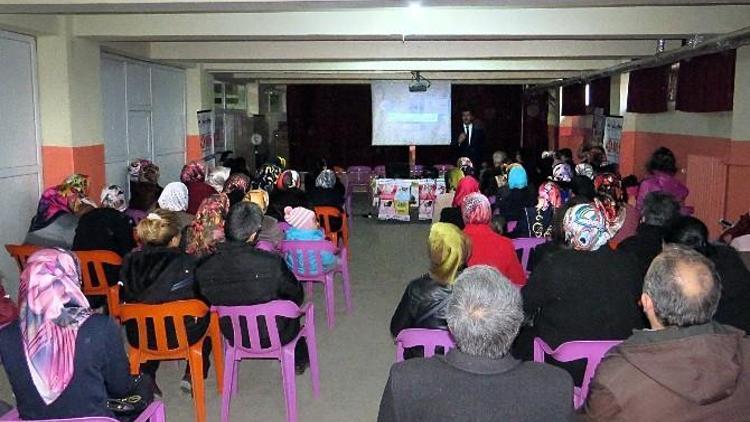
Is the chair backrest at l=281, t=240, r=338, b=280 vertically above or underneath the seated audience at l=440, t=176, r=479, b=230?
underneath

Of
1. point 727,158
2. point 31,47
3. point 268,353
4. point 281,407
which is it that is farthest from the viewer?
point 727,158

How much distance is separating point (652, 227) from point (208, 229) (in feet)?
8.32

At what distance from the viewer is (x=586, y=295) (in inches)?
115

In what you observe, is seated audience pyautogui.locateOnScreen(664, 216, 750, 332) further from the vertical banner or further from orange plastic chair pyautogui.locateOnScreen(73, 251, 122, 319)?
the vertical banner

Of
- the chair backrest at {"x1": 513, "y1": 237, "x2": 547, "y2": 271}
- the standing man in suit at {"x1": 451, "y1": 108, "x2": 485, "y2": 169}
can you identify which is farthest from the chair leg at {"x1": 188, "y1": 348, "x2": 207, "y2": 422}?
the standing man in suit at {"x1": 451, "y1": 108, "x2": 485, "y2": 169}

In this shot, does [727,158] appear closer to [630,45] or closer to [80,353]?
[630,45]

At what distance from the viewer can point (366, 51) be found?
8.48 m

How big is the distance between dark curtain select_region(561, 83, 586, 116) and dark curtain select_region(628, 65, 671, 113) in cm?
283

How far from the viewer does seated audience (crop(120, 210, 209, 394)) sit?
144 inches

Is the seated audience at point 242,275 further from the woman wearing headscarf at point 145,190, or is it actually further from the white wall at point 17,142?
the woman wearing headscarf at point 145,190

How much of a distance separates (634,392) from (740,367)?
11.5 inches

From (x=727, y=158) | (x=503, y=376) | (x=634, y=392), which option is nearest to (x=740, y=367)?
(x=634, y=392)

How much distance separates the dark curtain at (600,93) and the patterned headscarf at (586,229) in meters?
9.32

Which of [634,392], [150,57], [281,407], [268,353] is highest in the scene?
[150,57]
